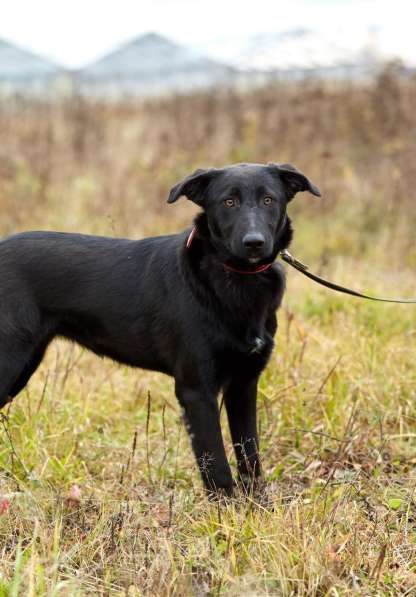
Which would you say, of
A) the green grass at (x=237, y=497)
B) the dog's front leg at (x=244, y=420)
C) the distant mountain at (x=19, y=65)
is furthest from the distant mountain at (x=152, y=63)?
the dog's front leg at (x=244, y=420)

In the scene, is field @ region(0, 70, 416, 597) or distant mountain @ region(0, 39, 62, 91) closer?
field @ region(0, 70, 416, 597)

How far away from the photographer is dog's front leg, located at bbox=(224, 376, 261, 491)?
3318 mm

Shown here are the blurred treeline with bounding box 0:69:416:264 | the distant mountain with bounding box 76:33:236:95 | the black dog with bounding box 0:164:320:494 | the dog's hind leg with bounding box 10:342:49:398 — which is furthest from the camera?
the distant mountain with bounding box 76:33:236:95

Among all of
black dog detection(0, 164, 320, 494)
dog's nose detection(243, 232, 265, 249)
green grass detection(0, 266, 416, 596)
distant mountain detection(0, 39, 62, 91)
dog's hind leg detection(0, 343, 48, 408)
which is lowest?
green grass detection(0, 266, 416, 596)

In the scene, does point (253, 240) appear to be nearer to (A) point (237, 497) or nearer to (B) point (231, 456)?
(A) point (237, 497)

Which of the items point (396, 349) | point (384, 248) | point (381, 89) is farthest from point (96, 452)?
point (381, 89)

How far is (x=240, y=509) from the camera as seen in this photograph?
290 cm

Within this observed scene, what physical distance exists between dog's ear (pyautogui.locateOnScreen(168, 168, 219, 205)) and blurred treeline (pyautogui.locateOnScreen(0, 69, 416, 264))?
3.58 metres

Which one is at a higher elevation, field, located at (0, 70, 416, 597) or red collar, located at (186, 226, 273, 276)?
red collar, located at (186, 226, 273, 276)

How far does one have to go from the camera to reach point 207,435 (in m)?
3.06

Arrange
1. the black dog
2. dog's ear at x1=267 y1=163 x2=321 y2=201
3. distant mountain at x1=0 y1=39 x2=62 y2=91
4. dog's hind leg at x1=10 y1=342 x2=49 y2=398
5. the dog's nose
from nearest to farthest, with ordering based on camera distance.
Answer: the dog's nose → the black dog → dog's ear at x1=267 y1=163 x2=321 y2=201 → dog's hind leg at x1=10 y1=342 x2=49 y2=398 → distant mountain at x1=0 y1=39 x2=62 y2=91

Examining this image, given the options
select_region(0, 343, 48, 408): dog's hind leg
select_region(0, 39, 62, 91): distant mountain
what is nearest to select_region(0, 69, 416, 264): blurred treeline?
select_region(0, 343, 48, 408): dog's hind leg

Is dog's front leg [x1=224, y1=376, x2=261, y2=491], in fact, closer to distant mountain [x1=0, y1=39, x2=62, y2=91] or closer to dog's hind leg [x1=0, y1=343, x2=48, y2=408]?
dog's hind leg [x1=0, y1=343, x2=48, y2=408]

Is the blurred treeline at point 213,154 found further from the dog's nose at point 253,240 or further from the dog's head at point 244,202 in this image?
the dog's nose at point 253,240
